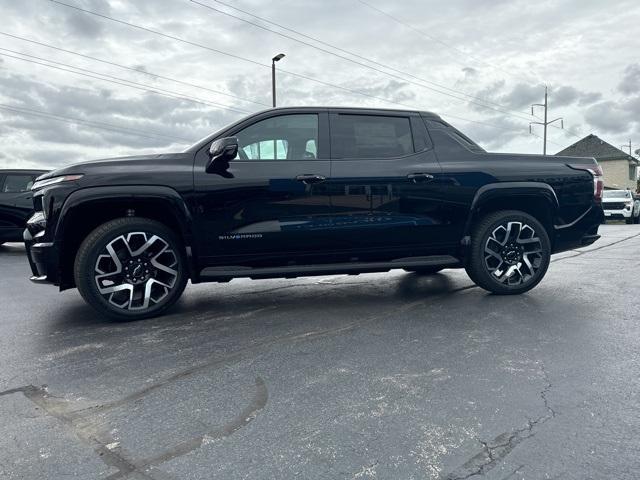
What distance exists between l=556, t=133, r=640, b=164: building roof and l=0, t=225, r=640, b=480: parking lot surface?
6447 centimetres

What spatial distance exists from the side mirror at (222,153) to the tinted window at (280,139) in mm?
217

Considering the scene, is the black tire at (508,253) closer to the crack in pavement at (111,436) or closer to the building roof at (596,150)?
the crack in pavement at (111,436)

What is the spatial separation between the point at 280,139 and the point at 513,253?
260cm

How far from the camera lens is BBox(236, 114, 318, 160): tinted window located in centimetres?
459

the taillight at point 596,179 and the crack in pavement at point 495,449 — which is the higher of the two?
the taillight at point 596,179

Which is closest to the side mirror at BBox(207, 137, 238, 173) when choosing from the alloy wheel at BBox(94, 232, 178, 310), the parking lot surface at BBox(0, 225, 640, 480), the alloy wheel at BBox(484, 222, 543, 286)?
the alloy wheel at BBox(94, 232, 178, 310)

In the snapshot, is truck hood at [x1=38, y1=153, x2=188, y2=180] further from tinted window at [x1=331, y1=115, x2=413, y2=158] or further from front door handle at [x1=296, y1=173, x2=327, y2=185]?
tinted window at [x1=331, y1=115, x2=413, y2=158]

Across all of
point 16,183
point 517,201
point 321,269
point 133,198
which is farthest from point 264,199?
point 16,183

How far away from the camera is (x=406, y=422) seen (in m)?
2.42

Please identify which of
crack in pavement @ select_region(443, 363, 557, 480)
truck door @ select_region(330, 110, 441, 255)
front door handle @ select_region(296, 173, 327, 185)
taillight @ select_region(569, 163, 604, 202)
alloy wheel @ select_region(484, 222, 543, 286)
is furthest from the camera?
taillight @ select_region(569, 163, 604, 202)

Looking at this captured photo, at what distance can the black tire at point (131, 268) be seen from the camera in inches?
164

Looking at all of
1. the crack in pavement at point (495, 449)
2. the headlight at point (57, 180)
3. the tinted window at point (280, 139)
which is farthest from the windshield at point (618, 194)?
the headlight at point (57, 180)

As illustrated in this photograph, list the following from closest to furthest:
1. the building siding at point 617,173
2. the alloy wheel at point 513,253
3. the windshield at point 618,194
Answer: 1. the alloy wheel at point 513,253
2. the windshield at point 618,194
3. the building siding at point 617,173

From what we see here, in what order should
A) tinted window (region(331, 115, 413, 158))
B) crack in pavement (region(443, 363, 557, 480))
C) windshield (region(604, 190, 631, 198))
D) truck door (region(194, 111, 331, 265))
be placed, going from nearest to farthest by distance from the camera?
crack in pavement (region(443, 363, 557, 480)) → truck door (region(194, 111, 331, 265)) → tinted window (region(331, 115, 413, 158)) → windshield (region(604, 190, 631, 198))
